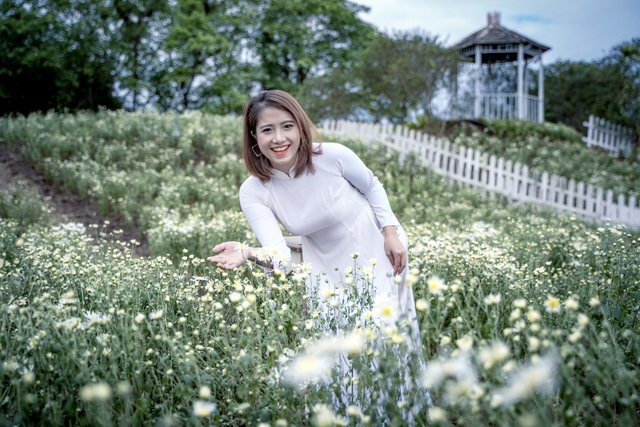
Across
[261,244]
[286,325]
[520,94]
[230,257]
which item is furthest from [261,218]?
[520,94]

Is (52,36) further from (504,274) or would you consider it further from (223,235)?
(504,274)

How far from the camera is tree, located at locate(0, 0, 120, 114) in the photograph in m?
17.4

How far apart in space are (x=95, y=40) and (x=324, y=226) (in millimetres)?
20202

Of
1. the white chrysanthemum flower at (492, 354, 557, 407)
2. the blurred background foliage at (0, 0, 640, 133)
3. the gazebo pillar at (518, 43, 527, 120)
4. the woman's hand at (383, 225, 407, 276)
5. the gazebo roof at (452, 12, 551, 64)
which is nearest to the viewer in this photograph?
the white chrysanthemum flower at (492, 354, 557, 407)

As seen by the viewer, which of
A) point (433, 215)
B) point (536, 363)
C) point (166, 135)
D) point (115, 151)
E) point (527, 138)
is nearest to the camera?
point (536, 363)

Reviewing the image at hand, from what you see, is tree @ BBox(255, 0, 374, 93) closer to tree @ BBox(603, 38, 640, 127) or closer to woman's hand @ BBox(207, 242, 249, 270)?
tree @ BBox(603, 38, 640, 127)

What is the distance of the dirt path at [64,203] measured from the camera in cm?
677

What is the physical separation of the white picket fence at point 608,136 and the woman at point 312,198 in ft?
61.7

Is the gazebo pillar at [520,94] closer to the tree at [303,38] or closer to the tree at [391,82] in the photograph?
the tree at [391,82]

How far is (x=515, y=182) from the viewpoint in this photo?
32.2 feet

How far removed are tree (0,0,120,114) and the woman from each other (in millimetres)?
17509

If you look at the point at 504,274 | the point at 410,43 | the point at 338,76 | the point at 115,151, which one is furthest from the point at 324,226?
the point at 338,76

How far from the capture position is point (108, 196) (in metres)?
7.50

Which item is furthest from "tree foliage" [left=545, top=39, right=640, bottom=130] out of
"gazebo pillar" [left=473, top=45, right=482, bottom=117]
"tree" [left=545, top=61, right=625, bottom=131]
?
"gazebo pillar" [left=473, top=45, right=482, bottom=117]
